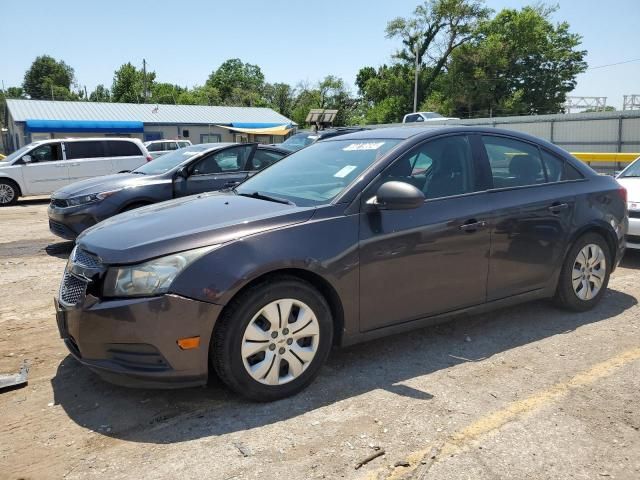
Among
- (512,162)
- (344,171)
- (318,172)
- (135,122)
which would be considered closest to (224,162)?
(318,172)

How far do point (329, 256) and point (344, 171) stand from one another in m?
0.80

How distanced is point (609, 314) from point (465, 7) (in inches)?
1998

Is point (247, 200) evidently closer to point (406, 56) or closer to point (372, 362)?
point (372, 362)

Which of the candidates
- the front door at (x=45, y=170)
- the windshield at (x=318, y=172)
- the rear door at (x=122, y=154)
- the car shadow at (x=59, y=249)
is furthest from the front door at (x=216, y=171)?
the front door at (x=45, y=170)

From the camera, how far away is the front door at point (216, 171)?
8.09 meters

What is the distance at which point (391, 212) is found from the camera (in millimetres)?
3598

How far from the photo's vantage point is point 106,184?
772 centimetres

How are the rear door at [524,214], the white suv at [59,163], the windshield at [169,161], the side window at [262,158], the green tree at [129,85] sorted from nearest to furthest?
the rear door at [524,214]
the windshield at [169,161]
the side window at [262,158]
the white suv at [59,163]
the green tree at [129,85]

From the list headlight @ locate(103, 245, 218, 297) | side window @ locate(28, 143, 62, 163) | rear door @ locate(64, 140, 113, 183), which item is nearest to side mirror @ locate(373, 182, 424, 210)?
headlight @ locate(103, 245, 218, 297)

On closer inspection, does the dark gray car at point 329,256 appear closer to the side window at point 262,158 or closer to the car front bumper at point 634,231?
the car front bumper at point 634,231

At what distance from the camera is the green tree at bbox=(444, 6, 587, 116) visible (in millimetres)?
47656

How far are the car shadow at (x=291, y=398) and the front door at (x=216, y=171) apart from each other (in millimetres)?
4520

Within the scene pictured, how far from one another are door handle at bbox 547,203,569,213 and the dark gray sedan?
12.9ft

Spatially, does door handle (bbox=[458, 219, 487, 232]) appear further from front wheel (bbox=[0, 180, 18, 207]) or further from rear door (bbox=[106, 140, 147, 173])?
front wheel (bbox=[0, 180, 18, 207])
